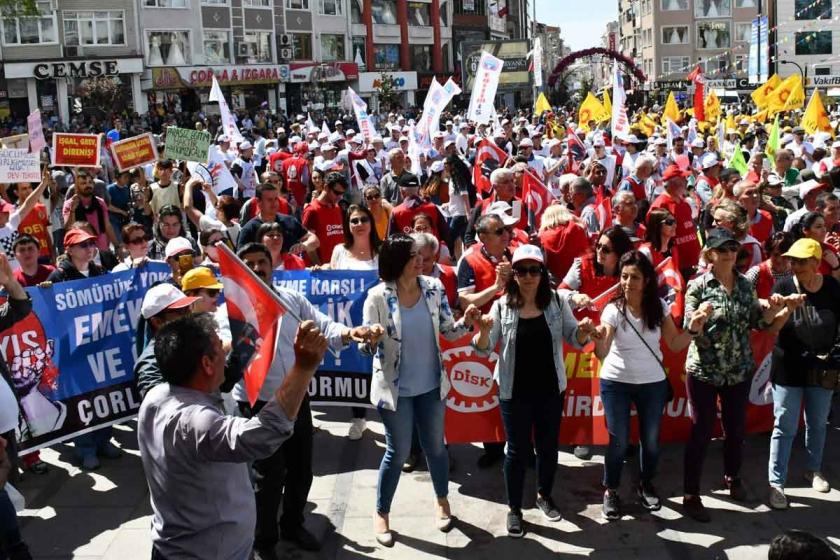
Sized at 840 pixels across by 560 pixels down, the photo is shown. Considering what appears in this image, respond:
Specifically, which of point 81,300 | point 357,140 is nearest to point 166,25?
point 357,140

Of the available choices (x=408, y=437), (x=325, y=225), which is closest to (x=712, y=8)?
(x=325, y=225)

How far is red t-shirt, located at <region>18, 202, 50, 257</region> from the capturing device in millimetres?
9500

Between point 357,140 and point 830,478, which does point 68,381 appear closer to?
point 830,478

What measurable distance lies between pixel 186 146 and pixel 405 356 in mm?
7313

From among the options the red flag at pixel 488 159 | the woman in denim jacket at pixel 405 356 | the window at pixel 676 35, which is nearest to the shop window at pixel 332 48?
the window at pixel 676 35

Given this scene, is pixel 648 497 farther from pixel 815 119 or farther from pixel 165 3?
pixel 165 3

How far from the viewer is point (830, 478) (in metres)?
5.92

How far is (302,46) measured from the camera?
5959 centimetres

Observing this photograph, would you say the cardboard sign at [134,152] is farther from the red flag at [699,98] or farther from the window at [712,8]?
the window at [712,8]

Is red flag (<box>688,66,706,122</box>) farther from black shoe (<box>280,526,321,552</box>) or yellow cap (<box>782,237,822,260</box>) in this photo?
black shoe (<box>280,526,321,552</box>)

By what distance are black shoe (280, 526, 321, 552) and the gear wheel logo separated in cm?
147

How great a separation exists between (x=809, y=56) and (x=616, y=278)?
75.0m

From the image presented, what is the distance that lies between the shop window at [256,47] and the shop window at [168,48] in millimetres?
4010

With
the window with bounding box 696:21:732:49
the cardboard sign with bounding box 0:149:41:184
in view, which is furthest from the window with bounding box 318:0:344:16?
the cardboard sign with bounding box 0:149:41:184
